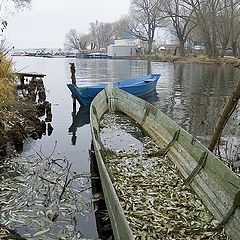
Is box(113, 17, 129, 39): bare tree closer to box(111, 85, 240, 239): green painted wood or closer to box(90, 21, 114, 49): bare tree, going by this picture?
box(90, 21, 114, 49): bare tree

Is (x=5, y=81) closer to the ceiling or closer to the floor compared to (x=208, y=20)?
closer to the floor

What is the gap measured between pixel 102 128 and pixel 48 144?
5.85ft

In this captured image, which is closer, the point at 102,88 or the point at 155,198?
the point at 155,198

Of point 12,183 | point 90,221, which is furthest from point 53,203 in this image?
point 12,183

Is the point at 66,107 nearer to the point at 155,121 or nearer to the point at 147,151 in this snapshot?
the point at 155,121

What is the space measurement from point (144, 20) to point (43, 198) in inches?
3182

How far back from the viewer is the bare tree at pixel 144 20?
3119 inches

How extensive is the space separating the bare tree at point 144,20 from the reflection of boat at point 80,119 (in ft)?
205

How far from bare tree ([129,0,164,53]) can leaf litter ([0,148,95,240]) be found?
70559 millimetres

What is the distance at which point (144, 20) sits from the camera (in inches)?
3282

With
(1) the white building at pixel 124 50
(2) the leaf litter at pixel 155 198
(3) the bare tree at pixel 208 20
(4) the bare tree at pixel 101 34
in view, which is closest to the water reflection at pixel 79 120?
(2) the leaf litter at pixel 155 198

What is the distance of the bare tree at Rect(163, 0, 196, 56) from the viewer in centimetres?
6359

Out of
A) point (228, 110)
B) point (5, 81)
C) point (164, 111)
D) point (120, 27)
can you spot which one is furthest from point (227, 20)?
point (120, 27)

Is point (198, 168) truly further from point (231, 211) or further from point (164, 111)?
point (164, 111)
